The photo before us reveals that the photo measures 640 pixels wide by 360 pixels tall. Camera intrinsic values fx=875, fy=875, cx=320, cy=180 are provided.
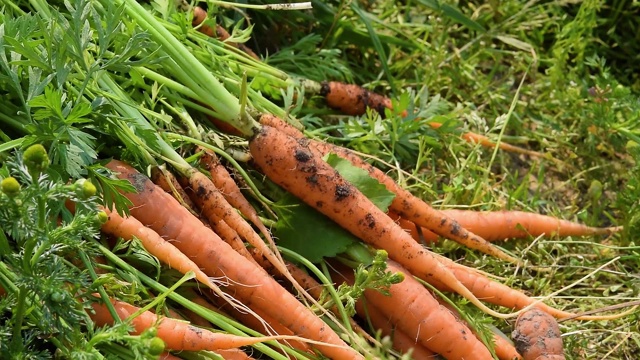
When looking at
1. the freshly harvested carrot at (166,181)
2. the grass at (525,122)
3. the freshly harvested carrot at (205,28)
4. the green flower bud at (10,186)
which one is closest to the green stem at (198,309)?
the freshly harvested carrot at (166,181)

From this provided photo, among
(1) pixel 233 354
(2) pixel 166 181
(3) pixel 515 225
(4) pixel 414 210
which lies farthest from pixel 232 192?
(3) pixel 515 225

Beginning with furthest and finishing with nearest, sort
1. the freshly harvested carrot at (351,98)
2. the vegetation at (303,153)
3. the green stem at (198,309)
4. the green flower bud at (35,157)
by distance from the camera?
the freshly harvested carrot at (351,98) < the green stem at (198,309) < the vegetation at (303,153) < the green flower bud at (35,157)

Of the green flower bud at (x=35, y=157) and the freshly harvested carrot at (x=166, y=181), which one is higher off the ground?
the green flower bud at (x=35, y=157)

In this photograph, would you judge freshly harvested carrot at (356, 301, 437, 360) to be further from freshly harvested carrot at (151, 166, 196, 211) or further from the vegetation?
freshly harvested carrot at (151, 166, 196, 211)

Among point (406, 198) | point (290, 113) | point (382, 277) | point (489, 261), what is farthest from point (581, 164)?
point (382, 277)

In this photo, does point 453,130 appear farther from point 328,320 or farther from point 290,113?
point 328,320

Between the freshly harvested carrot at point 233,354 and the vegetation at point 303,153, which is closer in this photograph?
the vegetation at point 303,153

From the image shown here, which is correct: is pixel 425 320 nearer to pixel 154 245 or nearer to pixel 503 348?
pixel 503 348

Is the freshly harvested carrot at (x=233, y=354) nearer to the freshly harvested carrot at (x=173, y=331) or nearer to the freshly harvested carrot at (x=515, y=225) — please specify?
the freshly harvested carrot at (x=173, y=331)
